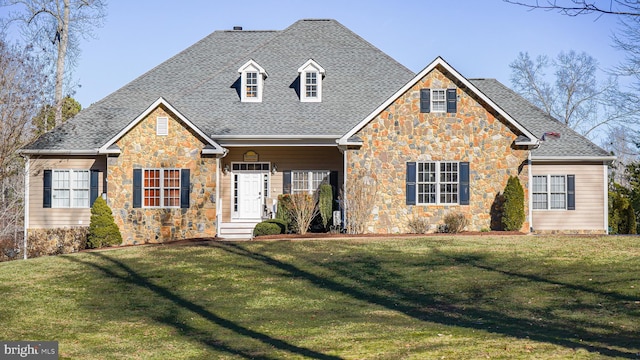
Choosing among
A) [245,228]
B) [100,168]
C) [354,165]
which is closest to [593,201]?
[354,165]

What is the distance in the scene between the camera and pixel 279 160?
27.6 metres

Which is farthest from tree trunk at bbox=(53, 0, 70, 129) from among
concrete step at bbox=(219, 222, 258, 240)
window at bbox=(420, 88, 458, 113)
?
window at bbox=(420, 88, 458, 113)

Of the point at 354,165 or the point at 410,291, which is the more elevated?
the point at 354,165

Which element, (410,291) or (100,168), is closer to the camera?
(410,291)

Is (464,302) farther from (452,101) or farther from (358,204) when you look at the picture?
(452,101)

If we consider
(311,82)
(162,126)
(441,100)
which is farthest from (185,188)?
(441,100)

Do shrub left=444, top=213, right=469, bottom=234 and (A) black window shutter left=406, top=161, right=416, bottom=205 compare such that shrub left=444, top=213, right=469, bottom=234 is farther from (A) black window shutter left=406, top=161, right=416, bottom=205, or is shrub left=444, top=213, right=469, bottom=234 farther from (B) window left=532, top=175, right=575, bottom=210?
(B) window left=532, top=175, right=575, bottom=210

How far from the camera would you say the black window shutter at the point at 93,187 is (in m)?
26.5

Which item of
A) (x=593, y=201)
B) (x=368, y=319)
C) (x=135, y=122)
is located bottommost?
(x=368, y=319)

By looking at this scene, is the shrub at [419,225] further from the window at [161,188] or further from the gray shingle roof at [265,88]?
A: the window at [161,188]

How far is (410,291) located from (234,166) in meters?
13.4

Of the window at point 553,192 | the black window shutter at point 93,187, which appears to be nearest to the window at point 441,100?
the window at point 553,192

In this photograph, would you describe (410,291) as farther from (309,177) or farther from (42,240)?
(42,240)

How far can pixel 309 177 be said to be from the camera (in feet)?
89.8
